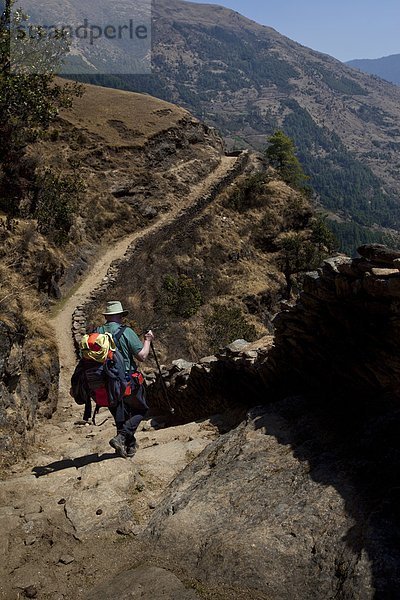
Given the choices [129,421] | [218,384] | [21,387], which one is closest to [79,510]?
[129,421]

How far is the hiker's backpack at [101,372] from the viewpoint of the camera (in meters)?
6.75

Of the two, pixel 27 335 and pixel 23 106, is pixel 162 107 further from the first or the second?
pixel 27 335

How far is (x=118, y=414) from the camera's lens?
7.34 metres

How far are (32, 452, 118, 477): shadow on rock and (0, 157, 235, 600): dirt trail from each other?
2cm

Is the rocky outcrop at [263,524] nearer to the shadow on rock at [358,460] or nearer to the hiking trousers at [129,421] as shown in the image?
the shadow on rock at [358,460]

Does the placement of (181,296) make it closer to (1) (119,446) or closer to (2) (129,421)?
(2) (129,421)

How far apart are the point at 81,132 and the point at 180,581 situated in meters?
39.4

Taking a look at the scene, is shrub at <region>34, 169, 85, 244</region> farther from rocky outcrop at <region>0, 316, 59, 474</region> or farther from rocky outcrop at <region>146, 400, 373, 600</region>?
rocky outcrop at <region>146, 400, 373, 600</region>

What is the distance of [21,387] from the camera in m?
9.88

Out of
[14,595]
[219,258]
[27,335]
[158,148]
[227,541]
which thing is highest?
[158,148]

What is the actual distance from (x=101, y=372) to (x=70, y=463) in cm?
188

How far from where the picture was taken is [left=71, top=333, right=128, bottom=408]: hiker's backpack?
675 cm

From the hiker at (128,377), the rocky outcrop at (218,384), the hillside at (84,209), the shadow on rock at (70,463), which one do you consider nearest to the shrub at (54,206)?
the hillside at (84,209)

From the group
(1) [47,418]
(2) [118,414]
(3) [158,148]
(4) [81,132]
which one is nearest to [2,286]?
(1) [47,418]
